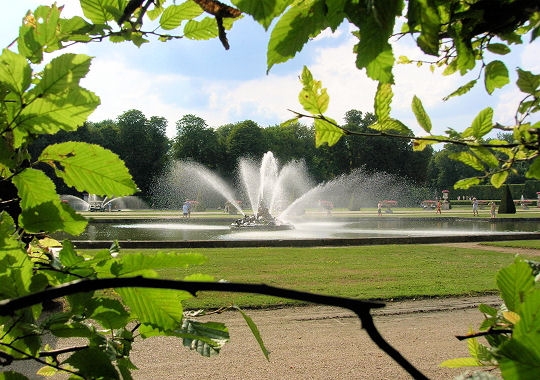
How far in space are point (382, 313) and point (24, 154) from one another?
7404 millimetres

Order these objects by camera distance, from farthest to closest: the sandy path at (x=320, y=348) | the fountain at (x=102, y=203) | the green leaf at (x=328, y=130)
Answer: the fountain at (x=102, y=203) < the sandy path at (x=320, y=348) < the green leaf at (x=328, y=130)

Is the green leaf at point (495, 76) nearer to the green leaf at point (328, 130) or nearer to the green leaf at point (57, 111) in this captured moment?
the green leaf at point (328, 130)

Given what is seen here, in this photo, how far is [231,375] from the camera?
5203 millimetres

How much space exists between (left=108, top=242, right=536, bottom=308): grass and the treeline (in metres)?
53.6

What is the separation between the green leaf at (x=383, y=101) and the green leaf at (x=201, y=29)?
16.5 inches

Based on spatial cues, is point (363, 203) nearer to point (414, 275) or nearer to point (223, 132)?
point (223, 132)

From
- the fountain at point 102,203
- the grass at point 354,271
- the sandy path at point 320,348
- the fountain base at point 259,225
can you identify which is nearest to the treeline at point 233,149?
the fountain at point 102,203

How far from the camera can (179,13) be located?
3.74ft

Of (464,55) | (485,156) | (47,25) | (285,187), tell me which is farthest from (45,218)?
(285,187)

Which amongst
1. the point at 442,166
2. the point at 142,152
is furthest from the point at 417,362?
the point at 442,166

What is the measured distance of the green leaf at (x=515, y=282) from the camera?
82cm

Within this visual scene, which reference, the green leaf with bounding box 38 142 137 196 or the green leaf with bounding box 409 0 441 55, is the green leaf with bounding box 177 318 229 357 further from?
the green leaf with bounding box 409 0 441 55

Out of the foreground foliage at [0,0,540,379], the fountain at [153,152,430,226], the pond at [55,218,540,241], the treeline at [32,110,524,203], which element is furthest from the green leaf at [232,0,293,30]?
the treeline at [32,110,524,203]

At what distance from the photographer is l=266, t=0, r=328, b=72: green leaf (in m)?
0.84
